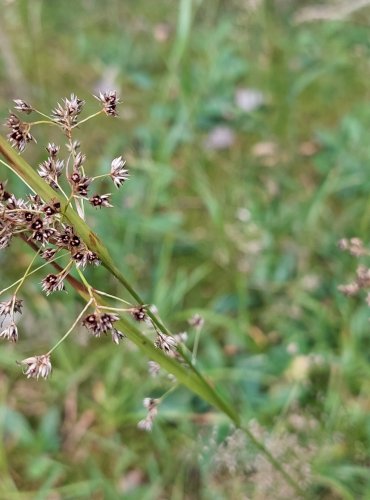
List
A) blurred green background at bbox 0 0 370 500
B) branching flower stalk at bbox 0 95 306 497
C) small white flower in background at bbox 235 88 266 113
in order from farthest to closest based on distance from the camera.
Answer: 1. small white flower in background at bbox 235 88 266 113
2. blurred green background at bbox 0 0 370 500
3. branching flower stalk at bbox 0 95 306 497

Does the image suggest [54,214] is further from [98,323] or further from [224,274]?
[224,274]

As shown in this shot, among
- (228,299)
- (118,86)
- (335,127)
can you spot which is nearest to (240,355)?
(228,299)

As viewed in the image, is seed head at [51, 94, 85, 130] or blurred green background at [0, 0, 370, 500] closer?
seed head at [51, 94, 85, 130]

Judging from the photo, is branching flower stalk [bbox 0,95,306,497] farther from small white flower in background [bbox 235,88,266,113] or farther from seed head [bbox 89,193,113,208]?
small white flower in background [bbox 235,88,266,113]

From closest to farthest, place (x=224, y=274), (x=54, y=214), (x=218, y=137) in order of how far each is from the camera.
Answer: (x=54, y=214) → (x=224, y=274) → (x=218, y=137)

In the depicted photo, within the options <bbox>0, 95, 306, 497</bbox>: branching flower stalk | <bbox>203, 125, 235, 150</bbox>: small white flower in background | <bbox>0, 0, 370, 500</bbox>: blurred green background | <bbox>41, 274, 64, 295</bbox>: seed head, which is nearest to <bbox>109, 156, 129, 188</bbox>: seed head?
<bbox>0, 95, 306, 497</bbox>: branching flower stalk

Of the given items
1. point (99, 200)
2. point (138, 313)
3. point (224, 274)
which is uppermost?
point (99, 200)

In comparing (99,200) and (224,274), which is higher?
(99,200)

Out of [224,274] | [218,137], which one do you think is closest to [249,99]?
[218,137]

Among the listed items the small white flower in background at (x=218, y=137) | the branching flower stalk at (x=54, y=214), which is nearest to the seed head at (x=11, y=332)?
the branching flower stalk at (x=54, y=214)
